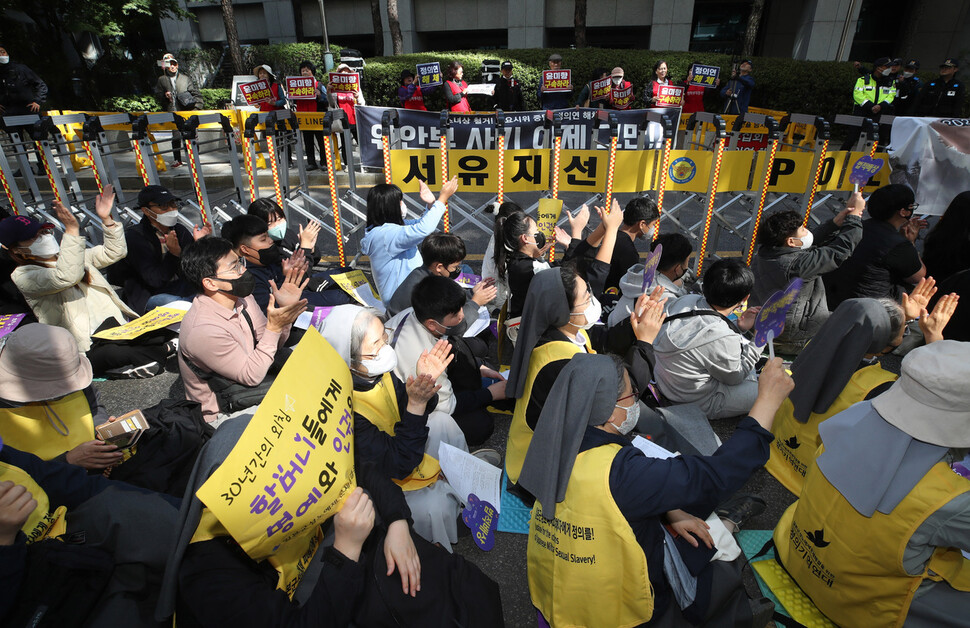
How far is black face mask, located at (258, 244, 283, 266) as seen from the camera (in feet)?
14.6

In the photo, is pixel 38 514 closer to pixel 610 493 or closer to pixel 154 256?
pixel 610 493

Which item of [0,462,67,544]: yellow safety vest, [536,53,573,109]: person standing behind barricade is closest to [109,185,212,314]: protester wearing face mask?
[0,462,67,544]: yellow safety vest

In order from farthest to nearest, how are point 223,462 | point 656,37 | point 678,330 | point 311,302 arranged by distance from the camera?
1. point 656,37
2. point 311,302
3. point 678,330
4. point 223,462

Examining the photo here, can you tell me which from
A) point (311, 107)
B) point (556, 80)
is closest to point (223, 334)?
point (311, 107)

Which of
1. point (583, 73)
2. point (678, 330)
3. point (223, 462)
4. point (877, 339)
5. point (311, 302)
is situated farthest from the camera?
point (583, 73)

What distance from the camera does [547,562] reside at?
7.35 ft

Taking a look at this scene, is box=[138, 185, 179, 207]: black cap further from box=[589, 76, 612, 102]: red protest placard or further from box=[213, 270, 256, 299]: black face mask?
box=[589, 76, 612, 102]: red protest placard

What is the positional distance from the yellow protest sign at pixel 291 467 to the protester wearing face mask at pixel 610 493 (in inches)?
30.3

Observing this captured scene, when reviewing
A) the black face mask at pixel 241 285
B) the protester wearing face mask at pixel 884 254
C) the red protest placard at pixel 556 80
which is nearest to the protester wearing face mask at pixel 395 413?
the black face mask at pixel 241 285

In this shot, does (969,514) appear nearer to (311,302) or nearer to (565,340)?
(565,340)

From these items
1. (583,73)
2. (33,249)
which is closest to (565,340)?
(33,249)

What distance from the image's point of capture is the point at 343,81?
11.0 meters

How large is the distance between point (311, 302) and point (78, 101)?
1956 cm

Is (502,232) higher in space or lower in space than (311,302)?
higher
